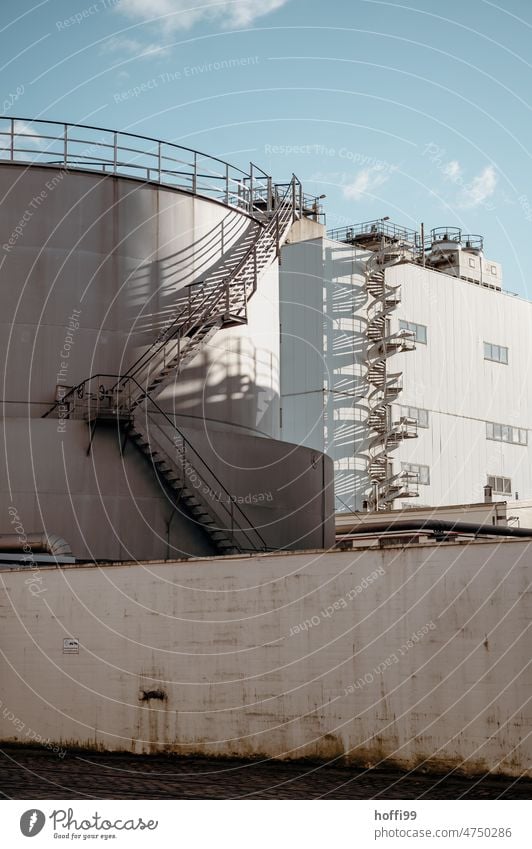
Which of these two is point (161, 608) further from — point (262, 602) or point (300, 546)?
point (300, 546)

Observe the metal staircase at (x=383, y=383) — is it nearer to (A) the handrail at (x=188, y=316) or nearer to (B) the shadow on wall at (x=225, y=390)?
(B) the shadow on wall at (x=225, y=390)

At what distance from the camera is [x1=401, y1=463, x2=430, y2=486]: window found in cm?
5138

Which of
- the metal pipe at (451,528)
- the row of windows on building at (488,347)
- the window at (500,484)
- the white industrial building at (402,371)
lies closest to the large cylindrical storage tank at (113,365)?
the metal pipe at (451,528)

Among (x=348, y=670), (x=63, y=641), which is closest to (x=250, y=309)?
(x=63, y=641)

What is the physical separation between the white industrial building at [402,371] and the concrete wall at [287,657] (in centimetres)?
2616

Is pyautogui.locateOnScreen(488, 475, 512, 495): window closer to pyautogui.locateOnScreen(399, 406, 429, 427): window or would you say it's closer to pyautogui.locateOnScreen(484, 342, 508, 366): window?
pyautogui.locateOnScreen(399, 406, 429, 427): window

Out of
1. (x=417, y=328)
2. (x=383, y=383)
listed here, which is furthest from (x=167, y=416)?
(x=417, y=328)

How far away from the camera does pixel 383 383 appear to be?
50.9m

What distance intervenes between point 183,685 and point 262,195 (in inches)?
674

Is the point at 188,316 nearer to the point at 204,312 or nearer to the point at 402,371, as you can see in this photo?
the point at 204,312

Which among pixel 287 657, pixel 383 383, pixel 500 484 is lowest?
pixel 287 657

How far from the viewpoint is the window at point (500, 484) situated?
56.4 meters

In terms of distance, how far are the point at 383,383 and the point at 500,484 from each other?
9828 millimetres

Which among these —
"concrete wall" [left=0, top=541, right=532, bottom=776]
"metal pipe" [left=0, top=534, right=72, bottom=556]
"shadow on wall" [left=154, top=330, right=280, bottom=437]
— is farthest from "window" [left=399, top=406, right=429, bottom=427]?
"concrete wall" [left=0, top=541, right=532, bottom=776]
